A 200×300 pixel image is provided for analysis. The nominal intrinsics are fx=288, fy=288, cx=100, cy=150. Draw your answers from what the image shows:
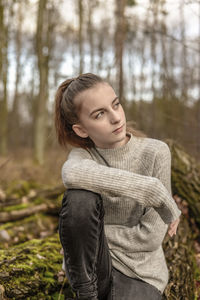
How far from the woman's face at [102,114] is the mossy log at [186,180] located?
5.24 ft

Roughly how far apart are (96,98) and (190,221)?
2.07 meters

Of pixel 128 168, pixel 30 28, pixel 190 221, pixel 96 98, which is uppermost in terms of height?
pixel 30 28

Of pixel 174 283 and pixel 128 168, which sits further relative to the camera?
pixel 174 283

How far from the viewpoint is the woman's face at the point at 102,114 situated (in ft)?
6.11

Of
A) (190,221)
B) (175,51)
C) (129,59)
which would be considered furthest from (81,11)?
(190,221)

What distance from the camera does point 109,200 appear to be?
6.50 ft

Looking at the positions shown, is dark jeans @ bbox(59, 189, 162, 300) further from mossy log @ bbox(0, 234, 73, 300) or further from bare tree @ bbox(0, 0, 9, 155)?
bare tree @ bbox(0, 0, 9, 155)

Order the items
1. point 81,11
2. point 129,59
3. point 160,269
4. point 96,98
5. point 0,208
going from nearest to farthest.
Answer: point 96,98 < point 160,269 < point 0,208 < point 81,11 < point 129,59

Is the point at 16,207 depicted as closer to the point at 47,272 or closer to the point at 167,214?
the point at 47,272

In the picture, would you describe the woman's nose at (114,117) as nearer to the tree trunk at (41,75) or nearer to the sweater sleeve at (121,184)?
the sweater sleeve at (121,184)

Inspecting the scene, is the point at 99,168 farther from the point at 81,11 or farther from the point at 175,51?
the point at 175,51

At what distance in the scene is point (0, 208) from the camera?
443 cm

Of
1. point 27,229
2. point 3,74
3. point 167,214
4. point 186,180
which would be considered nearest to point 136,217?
point 167,214

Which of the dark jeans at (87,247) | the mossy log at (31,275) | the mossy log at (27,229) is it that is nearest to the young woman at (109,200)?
the dark jeans at (87,247)
